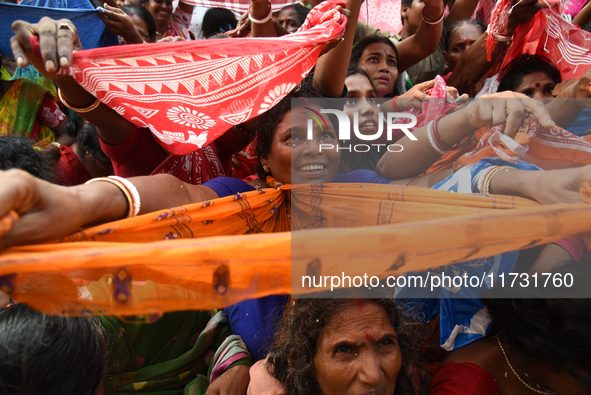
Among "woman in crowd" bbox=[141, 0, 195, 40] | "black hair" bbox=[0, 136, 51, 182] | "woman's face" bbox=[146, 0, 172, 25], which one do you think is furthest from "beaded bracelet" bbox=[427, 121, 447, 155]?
"woman's face" bbox=[146, 0, 172, 25]

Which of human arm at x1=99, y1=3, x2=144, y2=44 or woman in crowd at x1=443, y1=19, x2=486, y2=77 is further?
woman in crowd at x1=443, y1=19, x2=486, y2=77

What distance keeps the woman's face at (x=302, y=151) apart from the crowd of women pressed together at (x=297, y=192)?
12 mm

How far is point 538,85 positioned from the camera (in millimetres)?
2559

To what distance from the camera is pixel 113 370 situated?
5.95ft

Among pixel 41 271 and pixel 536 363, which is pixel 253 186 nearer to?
pixel 41 271

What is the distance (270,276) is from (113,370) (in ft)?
3.72

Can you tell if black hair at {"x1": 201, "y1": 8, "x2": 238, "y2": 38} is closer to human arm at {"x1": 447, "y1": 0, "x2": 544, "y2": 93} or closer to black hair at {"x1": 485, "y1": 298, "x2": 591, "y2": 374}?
human arm at {"x1": 447, "y1": 0, "x2": 544, "y2": 93}

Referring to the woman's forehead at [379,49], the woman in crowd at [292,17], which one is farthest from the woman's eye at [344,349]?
the woman in crowd at [292,17]

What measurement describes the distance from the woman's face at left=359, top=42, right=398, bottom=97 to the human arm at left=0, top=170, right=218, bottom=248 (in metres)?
2.40

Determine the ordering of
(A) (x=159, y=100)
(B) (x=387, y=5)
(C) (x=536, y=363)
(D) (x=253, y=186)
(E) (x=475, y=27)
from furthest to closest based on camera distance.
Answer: (B) (x=387, y=5)
(E) (x=475, y=27)
(D) (x=253, y=186)
(A) (x=159, y=100)
(C) (x=536, y=363)

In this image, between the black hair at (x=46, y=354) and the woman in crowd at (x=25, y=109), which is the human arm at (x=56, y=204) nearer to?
the black hair at (x=46, y=354)

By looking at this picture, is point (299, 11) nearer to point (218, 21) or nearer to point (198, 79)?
point (218, 21)

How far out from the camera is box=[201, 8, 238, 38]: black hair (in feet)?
14.2

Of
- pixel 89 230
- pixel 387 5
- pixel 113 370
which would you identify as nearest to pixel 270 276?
pixel 89 230
